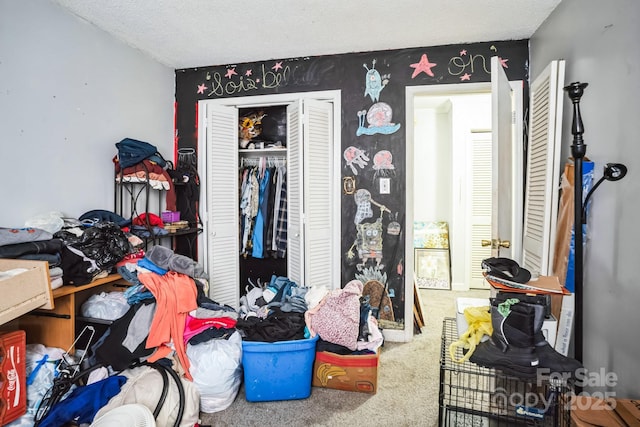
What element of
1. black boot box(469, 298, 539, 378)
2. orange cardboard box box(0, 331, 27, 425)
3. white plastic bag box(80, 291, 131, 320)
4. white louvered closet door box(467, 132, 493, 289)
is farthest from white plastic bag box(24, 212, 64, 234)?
white louvered closet door box(467, 132, 493, 289)

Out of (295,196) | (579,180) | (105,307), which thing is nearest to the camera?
(579,180)

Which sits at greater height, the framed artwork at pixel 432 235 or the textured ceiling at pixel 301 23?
the textured ceiling at pixel 301 23

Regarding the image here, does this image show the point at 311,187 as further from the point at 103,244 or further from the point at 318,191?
the point at 103,244

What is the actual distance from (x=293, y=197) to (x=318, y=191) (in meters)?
0.24

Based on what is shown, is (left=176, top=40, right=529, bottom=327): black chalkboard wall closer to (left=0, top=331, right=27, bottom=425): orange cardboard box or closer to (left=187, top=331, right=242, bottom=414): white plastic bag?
(left=187, top=331, right=242, bottom=414): white plastic bag

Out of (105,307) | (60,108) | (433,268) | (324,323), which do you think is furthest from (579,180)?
(433,268)

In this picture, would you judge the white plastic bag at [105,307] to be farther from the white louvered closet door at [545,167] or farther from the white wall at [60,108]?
the white louvered closet door at [545,167]

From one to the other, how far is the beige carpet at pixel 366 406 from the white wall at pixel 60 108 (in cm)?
170

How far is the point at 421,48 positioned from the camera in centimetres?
284

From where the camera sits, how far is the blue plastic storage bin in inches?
81.6

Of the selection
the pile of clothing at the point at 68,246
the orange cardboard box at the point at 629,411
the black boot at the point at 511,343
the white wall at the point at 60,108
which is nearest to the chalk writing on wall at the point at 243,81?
A: the white wall at the point at 60,108

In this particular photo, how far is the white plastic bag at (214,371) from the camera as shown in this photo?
2016 mm

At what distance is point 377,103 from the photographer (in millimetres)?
2939

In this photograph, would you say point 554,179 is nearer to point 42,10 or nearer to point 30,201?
point 30,201
